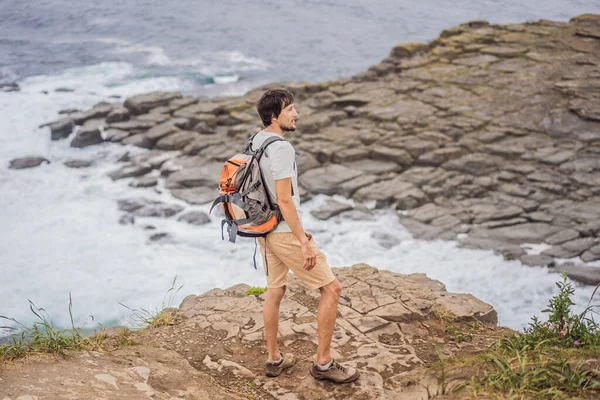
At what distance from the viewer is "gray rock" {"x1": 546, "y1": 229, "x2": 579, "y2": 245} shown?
10523mm

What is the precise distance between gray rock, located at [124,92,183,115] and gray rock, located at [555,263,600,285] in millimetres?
11153

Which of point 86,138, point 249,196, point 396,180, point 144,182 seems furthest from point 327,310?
point 86,138

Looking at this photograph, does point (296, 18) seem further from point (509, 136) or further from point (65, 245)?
point (65, 245)

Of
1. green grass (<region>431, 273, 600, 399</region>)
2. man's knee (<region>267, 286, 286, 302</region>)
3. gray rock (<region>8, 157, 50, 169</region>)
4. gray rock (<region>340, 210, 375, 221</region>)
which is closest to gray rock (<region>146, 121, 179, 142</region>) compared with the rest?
gray rock (<region>8, 157, 50, 169</region>)

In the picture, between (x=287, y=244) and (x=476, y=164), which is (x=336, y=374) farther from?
(x=476, y=164)

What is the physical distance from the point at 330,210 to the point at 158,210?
Answer: 134 inches

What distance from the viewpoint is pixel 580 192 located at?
37.9 ft

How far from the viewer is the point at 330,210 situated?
39.2 feet

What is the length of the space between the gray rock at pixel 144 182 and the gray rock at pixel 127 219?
1.30 m

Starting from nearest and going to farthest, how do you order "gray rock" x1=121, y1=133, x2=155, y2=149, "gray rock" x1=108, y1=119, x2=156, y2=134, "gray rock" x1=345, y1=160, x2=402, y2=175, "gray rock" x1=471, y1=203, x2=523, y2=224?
"gray rock" x1=471, y1=203, x2=523, y2=224
"gray rock" x1=345, y1=160, x2=402, y2=175
"gray rock" x1=121, y1=133, x2=155, y2=149
"gray rock" x1=108, y1=119, x2=156, y2=134

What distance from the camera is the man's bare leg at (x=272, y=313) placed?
195 inches

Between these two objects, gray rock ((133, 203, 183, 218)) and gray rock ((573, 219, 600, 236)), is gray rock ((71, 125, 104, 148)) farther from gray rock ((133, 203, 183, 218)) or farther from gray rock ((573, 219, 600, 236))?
gray rock ((573, 219, 600, 236))

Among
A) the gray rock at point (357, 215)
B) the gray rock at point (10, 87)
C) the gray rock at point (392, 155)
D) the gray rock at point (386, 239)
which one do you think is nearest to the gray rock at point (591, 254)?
the gray rock at point (386, 239)

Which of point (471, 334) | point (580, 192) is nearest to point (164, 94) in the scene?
point (580, 192)
